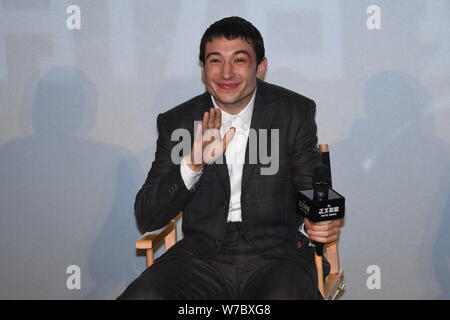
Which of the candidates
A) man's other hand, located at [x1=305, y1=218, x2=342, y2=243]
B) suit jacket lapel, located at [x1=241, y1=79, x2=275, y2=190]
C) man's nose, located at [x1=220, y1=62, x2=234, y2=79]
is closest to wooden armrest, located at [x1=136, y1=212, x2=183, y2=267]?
suit jacket lapel, located at [x1=241, y1=79, x2=275, y2=190]

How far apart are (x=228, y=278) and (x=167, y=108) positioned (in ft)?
4.32

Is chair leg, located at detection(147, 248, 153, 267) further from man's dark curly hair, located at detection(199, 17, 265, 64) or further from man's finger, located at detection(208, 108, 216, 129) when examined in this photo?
man's dark curly hair, located at detection(199, 17, 265, 64)

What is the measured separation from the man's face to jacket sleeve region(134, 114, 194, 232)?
14.9 inches

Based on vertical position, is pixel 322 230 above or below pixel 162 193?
below

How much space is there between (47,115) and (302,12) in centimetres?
179

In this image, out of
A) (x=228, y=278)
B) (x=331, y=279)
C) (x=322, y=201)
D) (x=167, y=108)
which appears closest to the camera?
(x=322, y=201)

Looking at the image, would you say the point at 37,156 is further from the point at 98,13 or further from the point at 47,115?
the point at 98,13

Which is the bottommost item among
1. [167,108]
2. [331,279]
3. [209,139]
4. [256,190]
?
[331,279]

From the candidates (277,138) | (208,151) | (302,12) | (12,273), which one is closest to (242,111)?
(277,138)

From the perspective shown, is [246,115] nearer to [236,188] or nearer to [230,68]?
[230,68]

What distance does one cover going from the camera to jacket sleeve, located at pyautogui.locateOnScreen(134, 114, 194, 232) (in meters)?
2.34

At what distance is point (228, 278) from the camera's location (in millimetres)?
2365

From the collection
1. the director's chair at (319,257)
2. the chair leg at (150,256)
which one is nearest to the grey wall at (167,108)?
the director's chair at (319,257)

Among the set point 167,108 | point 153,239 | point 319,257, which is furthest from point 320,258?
point 167,108
